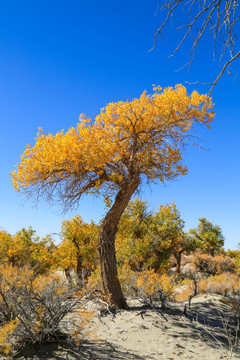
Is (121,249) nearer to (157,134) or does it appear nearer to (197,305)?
(197,305)

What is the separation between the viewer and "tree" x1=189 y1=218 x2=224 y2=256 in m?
34.4

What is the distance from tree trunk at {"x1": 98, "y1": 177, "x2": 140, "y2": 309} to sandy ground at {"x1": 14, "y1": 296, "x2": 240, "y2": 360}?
27.9 inches

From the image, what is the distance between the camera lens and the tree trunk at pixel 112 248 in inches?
372

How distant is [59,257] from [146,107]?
635 inches

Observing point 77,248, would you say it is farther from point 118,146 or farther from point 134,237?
point 118,146

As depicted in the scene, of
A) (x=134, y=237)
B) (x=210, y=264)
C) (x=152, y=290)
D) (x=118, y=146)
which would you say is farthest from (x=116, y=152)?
(x=210, y=264)

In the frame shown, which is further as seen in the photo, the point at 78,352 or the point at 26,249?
the point at 26,249

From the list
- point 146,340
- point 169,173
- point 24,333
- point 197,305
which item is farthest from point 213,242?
point 24,333

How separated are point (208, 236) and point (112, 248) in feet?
90.5

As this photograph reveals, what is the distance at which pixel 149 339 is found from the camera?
22.7ft

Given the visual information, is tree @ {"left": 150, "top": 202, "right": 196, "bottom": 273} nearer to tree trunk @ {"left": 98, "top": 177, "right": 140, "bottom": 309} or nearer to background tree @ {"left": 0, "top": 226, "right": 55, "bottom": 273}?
background tree @ {"left": 0, "top": 226, "right": 55, "bottom": 273}

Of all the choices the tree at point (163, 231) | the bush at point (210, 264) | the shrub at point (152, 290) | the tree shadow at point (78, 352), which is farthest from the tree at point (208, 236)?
the tree shadow at point (78, 352)

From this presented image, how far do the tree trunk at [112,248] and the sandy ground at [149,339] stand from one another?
0.71 m

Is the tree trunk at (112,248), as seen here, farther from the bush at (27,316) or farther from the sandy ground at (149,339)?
the bush at (27,316)
